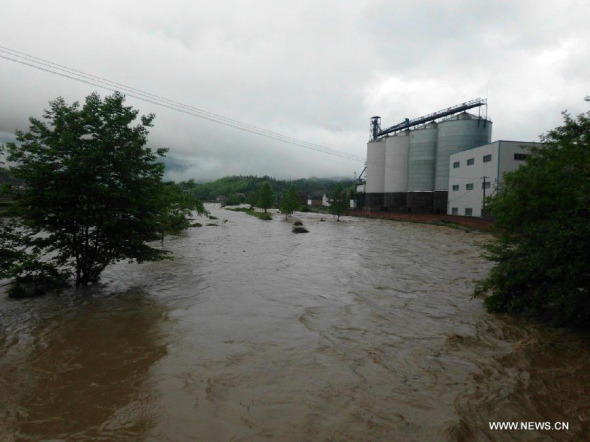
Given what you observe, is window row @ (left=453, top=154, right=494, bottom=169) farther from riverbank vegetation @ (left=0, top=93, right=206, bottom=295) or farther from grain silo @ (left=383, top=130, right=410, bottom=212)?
riverbank vegetation @ (left=0, top=93, right=206, bottom=295)

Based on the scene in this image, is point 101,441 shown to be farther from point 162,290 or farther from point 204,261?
point 204,261

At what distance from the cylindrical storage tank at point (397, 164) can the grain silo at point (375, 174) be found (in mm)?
4732

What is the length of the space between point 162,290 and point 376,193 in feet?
232

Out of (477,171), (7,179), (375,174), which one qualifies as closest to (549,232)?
(7,179)

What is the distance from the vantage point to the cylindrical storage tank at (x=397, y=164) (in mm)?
70375

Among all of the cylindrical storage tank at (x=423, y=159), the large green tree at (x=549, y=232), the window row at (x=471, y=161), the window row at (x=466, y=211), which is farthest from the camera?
the cylindrical storage tank at (x=423, y=159)

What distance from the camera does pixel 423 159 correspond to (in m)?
64.5

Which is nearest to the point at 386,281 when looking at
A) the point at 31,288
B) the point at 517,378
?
the point at 517,378

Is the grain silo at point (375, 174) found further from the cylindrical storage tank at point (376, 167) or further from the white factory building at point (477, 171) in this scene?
the white factory building at point (477, 171)

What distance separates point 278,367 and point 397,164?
231ft

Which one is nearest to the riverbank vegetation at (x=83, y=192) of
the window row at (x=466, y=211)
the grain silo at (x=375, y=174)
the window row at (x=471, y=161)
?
the window row at (x=471, y=161)

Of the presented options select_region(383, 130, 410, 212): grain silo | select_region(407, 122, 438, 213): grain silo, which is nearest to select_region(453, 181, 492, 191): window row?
select_region(407, 122, 438, 213): grain silo

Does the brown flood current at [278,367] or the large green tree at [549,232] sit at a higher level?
the large green tree at [549,232]

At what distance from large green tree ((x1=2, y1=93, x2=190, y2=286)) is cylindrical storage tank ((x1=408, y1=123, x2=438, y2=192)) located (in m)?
60.5
